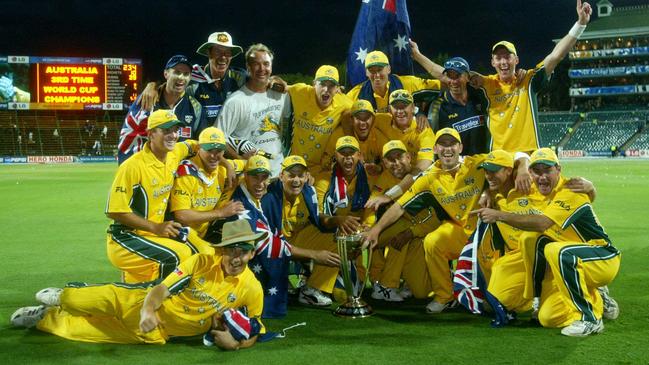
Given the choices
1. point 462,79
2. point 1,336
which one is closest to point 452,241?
point 462,79

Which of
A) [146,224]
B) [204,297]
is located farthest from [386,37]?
[204,297]

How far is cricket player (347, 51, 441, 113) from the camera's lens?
7301 mm

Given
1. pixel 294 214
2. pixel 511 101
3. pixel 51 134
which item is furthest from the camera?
pixel 51 134

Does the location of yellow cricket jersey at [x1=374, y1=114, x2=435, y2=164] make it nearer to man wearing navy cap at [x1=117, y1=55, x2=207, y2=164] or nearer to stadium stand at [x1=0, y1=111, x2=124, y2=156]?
man wearing navy cap at [x1=117, y1=55, x2=207, y2=164]

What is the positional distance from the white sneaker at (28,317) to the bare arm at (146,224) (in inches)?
37.3

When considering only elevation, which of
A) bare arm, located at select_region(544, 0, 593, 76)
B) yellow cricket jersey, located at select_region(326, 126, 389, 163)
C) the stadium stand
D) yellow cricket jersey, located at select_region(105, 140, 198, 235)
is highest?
bare arm, located at select_region(544, 0, 593, 76)

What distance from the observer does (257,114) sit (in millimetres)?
7098

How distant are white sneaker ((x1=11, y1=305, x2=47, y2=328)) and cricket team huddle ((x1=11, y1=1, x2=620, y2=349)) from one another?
0.02 meters

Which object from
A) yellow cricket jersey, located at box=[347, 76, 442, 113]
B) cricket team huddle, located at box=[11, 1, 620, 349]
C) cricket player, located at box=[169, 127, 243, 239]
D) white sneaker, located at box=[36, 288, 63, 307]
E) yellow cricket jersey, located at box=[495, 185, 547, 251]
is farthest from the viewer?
yellow cricket jersey, located at box=[347, 76, 442, 113]

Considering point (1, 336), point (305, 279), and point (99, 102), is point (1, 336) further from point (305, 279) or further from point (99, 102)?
point (99, 102)

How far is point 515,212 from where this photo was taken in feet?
18.9

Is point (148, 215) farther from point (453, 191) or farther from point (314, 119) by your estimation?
point (453, 191)

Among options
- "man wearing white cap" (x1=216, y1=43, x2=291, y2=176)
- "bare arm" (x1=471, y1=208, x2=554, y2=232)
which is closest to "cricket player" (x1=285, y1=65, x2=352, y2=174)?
"man wearing white cap" (x1=216, y1=43, x2=291, y2=176)

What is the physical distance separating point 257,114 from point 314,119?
614mm
